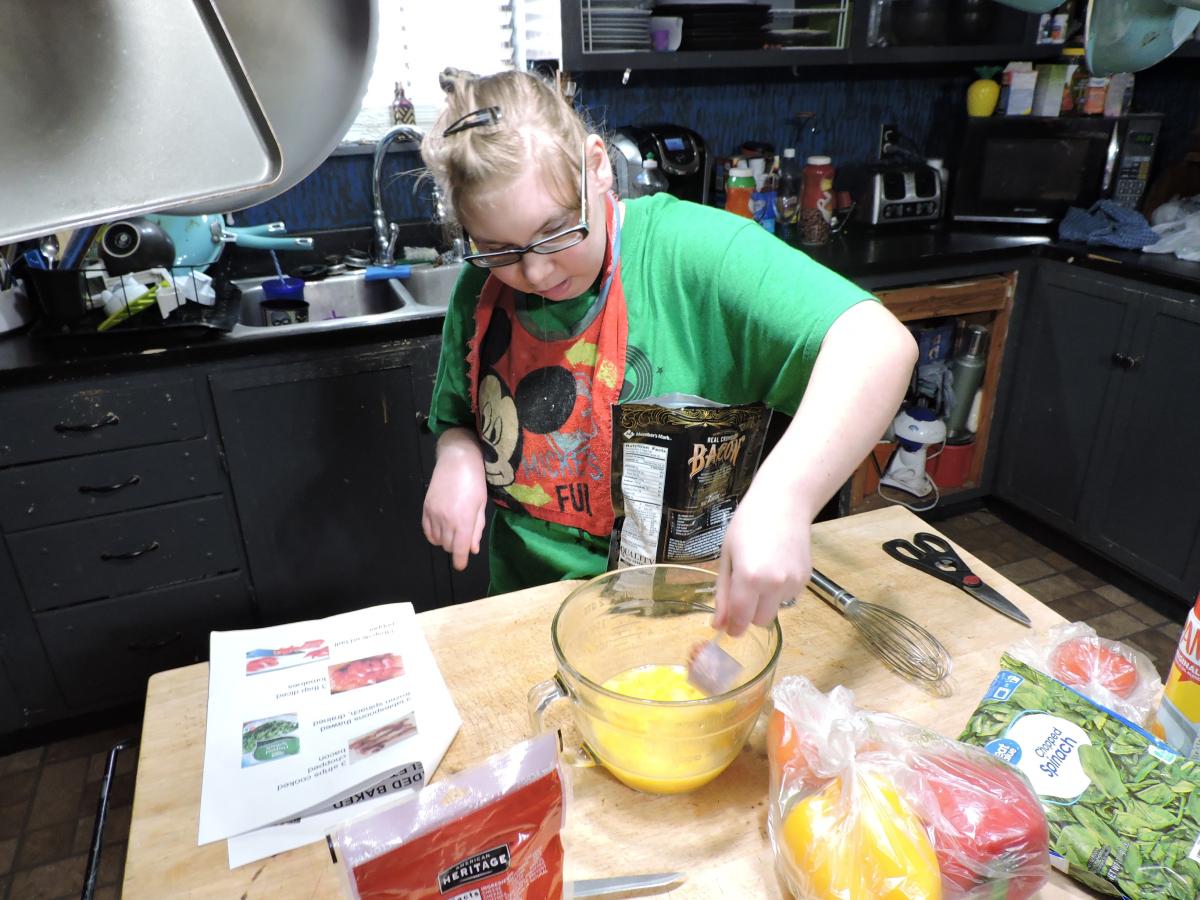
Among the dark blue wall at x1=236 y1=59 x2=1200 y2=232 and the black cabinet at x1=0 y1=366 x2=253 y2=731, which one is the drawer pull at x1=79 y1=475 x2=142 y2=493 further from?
the dark blue wall at x1=236 y1=59 x2=1200 y2=232

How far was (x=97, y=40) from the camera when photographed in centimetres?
26

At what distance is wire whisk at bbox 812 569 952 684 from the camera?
789mm

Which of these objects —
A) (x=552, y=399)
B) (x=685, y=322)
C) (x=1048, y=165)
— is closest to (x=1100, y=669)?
(x=685, y=322)

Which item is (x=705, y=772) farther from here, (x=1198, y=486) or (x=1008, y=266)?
(x=1008, y=266)

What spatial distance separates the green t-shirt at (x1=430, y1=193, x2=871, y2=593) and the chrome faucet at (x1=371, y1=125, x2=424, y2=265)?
4.36 ft

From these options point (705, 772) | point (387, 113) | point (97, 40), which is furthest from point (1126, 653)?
point (387, 113)

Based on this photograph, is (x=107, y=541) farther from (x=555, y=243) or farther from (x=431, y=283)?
(x=555, y=243)

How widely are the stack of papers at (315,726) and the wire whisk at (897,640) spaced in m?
0.42

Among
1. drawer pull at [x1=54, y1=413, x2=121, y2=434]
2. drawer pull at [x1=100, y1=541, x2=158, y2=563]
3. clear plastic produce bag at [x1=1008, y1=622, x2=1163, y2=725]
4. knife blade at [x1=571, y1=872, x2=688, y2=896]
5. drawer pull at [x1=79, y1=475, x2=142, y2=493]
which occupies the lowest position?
drawer pull at [x1=100, y1=541, x2=158, y2=563]

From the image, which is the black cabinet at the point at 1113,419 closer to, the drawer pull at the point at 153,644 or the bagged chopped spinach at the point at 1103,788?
the bagged chopped spinach at the point at 1103,788

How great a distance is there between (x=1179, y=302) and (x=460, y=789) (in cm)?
225

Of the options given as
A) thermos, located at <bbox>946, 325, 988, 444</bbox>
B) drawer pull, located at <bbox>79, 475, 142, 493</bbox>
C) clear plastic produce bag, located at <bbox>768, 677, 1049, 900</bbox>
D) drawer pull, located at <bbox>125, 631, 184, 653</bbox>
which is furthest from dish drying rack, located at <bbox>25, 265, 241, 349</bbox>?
thermos, located at <bbox>946, 325, 988, 444</bbox>

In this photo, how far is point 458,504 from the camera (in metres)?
1.03

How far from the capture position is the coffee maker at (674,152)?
233cm
